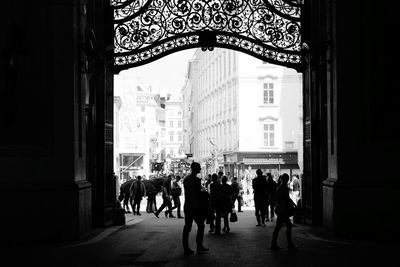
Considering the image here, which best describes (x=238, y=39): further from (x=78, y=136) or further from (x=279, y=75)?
(x=279, y=75)

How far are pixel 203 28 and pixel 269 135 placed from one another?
40660mm

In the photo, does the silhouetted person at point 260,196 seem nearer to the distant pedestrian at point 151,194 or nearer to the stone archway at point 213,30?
the stone archway at point 213,30

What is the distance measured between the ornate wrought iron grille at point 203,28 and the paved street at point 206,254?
5.02m

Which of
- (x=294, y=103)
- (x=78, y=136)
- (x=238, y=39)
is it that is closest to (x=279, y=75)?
(x=294, y=103)

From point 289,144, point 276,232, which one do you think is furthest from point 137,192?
point 289,144

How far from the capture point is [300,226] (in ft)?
67.3

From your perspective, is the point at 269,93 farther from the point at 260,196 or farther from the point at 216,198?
the point at 216,198

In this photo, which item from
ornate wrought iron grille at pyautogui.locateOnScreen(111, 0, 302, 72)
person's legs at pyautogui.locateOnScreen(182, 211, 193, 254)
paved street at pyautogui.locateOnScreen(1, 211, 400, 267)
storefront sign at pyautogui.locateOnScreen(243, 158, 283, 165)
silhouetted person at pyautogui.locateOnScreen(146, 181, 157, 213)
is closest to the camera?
paved street at pyautogui.locateOnScreen(1, 211, 400, 267)

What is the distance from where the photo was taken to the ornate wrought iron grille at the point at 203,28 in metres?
20.5

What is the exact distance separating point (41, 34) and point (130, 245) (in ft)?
14.7

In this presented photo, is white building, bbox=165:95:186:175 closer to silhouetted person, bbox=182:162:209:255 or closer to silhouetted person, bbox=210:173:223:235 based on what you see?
silhouetted person, bbox=210:173:223:235

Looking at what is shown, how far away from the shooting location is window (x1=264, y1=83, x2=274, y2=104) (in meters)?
60.7

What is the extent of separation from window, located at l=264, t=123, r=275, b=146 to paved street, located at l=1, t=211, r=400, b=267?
1678 inches

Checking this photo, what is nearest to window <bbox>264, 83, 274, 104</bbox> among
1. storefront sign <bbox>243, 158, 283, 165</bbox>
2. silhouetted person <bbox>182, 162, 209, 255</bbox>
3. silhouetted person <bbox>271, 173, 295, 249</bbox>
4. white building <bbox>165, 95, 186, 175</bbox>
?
storefront sign <bbox>243, 158, 283, 165</bbox>
